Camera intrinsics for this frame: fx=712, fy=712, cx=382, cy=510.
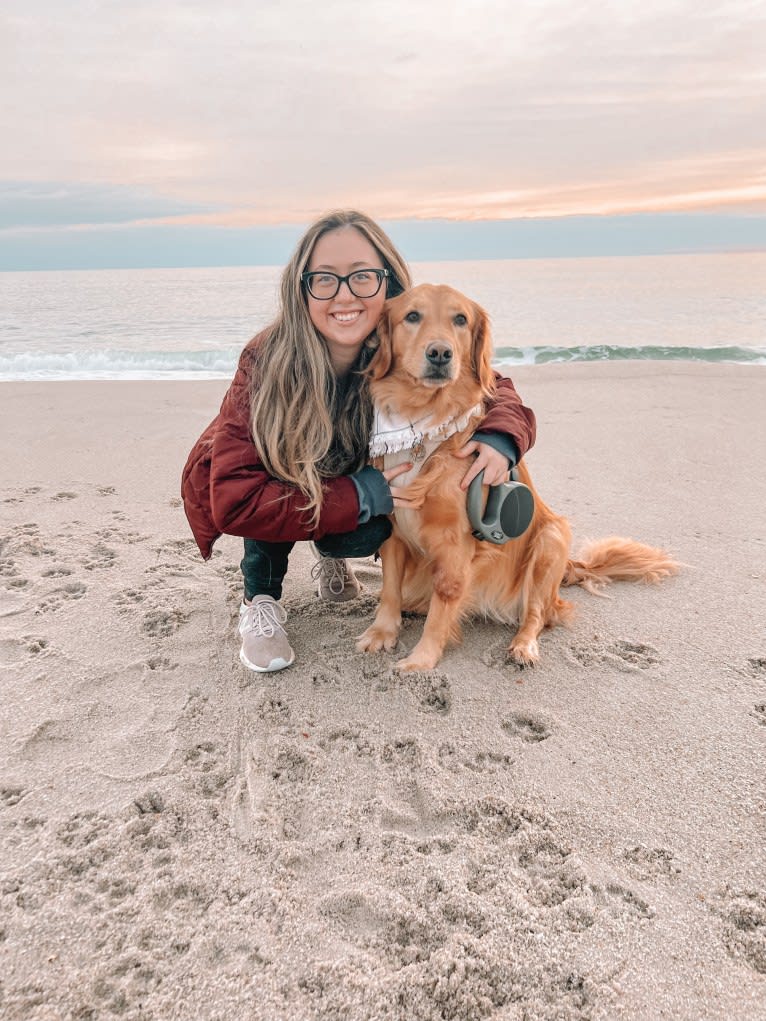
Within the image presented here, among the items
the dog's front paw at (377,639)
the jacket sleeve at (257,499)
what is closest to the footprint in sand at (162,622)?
the jacket sleeve at (257,499)

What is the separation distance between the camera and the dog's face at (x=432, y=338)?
2.44m

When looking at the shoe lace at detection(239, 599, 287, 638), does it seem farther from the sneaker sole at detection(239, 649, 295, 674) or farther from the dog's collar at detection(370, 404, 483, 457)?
→ the dog's collar at detection(370, 404, 483, 457)

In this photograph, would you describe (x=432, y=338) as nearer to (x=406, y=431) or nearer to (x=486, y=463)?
(x=406, y=431)

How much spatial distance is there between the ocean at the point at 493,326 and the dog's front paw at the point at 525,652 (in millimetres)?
6255

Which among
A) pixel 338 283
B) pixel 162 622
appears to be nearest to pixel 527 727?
pixel 162 622

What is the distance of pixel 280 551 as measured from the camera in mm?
2859

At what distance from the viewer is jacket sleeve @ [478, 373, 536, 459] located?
8.63 ft

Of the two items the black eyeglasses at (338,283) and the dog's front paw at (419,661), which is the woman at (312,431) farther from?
the dog's front paw at (419,661)

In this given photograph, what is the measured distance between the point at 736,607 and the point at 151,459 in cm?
380

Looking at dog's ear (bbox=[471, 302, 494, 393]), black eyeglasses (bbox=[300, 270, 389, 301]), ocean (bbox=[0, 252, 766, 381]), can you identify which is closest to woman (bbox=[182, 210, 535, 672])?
black eyeglasses (bbox=[300, 270, 389, 301])

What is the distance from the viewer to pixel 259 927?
1501mm

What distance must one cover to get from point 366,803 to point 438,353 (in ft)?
4.68

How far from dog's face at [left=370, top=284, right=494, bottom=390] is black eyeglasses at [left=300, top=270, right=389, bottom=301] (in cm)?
9

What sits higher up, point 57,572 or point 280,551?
point 280,551
